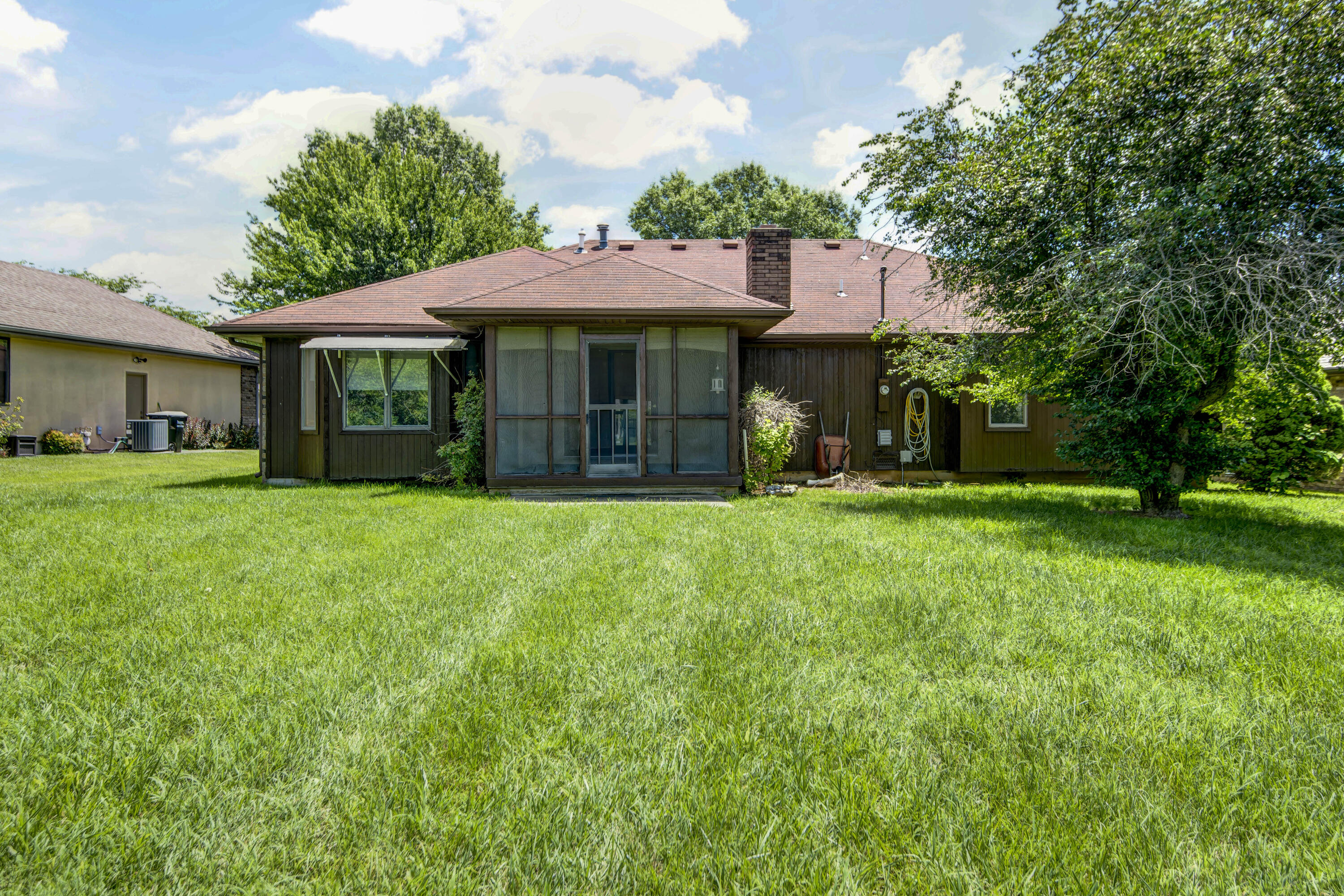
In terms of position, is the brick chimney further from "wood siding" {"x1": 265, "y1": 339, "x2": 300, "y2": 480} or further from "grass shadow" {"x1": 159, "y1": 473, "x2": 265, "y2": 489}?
"grass shadow" {"x1": 159, "y1": 473, "x2": 265, "y2": 489}

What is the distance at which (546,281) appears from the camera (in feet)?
31.1

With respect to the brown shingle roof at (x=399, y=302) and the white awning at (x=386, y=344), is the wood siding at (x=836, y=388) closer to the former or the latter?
the brown shingle roof at (x=399, y=302)

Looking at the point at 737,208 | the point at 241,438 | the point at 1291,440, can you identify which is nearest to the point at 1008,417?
the point at 1291,440

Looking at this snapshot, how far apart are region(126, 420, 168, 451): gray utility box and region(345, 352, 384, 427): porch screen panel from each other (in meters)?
11.3

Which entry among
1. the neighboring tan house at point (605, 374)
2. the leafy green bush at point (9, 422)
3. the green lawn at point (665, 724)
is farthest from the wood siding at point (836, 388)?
the leafy green bush at point (9, 422)

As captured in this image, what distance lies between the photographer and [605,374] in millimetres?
12180

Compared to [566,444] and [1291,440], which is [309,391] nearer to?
[566,444]

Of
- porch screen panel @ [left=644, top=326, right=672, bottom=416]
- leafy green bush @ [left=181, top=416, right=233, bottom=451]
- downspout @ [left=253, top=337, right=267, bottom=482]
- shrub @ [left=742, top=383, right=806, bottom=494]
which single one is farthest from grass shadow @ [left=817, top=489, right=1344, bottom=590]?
leafy green bush @ [left=181, top=416, right=233, bottom=451]

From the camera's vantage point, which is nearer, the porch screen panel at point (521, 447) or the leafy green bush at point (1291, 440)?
the porch screen panel at point (521, 447)

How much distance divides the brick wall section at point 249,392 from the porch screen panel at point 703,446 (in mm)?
20043

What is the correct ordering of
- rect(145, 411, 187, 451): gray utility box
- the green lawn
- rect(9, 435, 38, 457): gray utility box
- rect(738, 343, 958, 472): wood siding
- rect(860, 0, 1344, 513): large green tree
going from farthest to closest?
rect(145, 411, 187, 451): gray utility box → rect(9, 435, 38, 457): gray utility box → rect(738, 343, 958, 472): wood siding → rect(860, 0, 1344, 513): large green tree → the green lawn

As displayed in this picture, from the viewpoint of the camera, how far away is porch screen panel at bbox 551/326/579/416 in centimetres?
941

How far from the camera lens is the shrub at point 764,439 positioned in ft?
31.7

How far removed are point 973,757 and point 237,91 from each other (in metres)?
12.9
